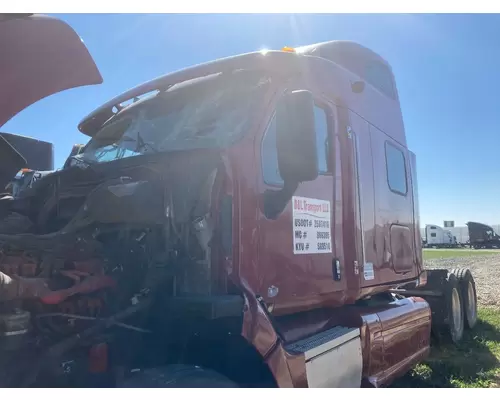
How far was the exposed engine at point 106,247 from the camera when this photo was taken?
94.4 inches

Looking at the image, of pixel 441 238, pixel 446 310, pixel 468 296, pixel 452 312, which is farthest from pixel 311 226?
pixel 441 238

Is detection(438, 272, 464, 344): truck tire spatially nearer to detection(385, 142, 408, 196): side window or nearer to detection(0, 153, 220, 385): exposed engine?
detection(385, 142, 408, 196): side window

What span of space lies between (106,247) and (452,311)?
5.55 meters

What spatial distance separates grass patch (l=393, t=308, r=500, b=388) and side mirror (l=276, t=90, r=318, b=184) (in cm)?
311

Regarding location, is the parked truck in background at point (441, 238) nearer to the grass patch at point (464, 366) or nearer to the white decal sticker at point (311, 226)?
the grass patch at point (464, 366)

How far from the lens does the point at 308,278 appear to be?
3490 millimetres

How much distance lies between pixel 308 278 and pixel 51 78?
1.97 m

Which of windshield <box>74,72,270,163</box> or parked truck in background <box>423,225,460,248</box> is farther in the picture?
parked truck in background <box>423,225,460,248</box>

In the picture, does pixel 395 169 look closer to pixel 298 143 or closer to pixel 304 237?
pixel 304 237

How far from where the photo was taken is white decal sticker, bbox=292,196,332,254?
339 centimetres

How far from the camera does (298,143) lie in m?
2.84

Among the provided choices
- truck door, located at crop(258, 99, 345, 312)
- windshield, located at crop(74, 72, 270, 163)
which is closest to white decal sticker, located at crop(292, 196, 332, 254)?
truck door, located at crop(258, 99, 345, 312)
